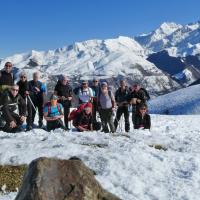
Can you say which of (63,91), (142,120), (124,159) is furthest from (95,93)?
(124,159)

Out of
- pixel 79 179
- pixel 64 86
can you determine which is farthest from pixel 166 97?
pixel 79 179

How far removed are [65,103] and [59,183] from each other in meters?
16.4

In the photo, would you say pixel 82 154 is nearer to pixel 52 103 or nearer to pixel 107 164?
pixel 107 164

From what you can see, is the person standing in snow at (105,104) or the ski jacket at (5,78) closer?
the ski jacket at (5,78)

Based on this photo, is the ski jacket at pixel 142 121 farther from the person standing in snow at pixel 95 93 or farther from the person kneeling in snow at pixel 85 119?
the person kneeling in snow at pixel 85 119

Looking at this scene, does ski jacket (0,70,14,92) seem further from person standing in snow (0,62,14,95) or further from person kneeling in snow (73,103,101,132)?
person kneeling in snow (73,103,101,132)

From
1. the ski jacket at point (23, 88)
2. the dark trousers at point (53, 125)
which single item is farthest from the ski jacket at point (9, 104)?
the ski jacket at point (23, 88)

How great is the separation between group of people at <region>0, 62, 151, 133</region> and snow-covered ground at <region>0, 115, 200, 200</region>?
6.54 feet

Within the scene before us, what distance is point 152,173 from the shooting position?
12906 millimetres

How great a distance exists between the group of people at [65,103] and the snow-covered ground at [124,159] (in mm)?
1993

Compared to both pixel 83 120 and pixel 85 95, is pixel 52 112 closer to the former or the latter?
pixel 83 120

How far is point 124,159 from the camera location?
535 inches

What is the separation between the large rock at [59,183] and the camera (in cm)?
682

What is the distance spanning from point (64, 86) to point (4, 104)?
4488mm
